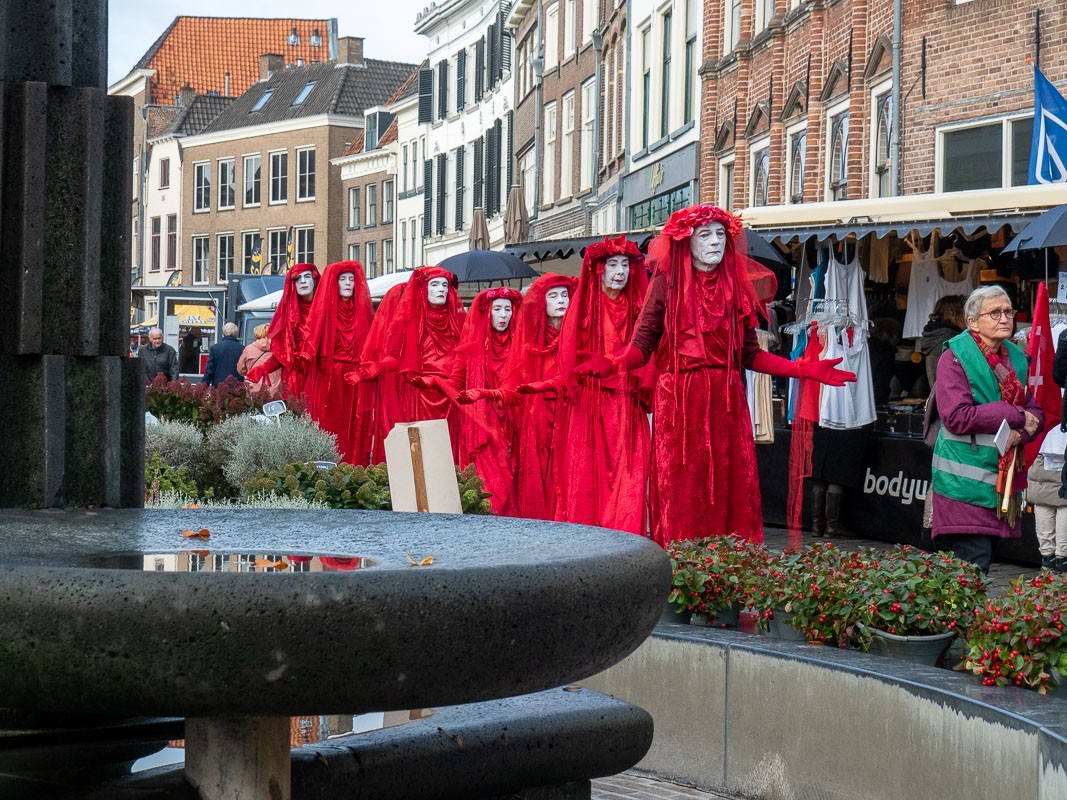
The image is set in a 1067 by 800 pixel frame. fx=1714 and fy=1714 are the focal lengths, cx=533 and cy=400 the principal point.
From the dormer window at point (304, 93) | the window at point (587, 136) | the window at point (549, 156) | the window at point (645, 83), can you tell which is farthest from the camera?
the dormer window at point (304, 93)

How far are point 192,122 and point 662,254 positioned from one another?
69.1 m

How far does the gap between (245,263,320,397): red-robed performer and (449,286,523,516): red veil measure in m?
1.69

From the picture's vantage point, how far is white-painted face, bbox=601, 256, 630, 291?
393 inches

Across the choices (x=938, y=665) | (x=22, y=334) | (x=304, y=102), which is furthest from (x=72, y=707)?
(x=304, y=102)

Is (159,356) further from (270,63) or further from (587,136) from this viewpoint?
(270,63)

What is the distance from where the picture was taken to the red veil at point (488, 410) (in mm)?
11781

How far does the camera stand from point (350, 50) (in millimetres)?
70500

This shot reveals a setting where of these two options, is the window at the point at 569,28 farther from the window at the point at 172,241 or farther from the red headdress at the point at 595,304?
the window at the point at 172,241

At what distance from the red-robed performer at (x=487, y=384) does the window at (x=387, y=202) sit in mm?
51155

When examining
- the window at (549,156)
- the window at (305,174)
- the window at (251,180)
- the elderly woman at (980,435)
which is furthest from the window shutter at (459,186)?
the elderly woman at (980,435)

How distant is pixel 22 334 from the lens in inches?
154

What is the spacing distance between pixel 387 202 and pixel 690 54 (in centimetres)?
3637

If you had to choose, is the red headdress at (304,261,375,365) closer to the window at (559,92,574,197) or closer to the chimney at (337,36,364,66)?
the window at (559,92,574,197)

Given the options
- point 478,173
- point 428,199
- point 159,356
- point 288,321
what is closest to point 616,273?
point 288,321
